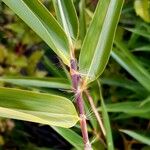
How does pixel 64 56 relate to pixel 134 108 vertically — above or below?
above

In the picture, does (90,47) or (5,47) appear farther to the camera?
(5,47)

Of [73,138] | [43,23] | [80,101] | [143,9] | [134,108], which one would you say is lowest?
[134,108]

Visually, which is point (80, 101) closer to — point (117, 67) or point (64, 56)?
point (64, 56)

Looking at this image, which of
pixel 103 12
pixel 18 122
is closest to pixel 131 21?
pixel 18 122

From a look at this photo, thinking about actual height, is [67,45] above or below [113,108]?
above

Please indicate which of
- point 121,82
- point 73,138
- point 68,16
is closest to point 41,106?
point 68,16

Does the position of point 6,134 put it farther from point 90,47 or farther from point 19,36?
point 90,47
